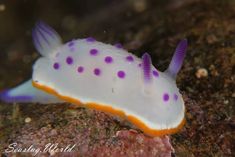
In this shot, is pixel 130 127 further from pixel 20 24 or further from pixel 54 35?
pixel 20 24

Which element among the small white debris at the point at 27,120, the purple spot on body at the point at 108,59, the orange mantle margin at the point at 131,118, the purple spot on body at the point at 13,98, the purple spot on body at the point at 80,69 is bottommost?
the purple spot on body at the point at 13,98

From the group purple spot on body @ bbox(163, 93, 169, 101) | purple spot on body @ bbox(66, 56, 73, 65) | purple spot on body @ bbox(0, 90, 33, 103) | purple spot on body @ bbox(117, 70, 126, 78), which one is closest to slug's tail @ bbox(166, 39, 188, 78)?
purple spot on body @ bbox(163, 93, 169, 101)

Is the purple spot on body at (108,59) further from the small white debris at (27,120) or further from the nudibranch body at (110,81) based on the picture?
the small white debris at (27,120)

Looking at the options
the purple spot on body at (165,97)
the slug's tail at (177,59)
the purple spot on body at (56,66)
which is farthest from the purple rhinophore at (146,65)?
the purple spot on body at (56,66)

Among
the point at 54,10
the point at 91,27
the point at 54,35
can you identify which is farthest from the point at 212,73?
the point at 54,10

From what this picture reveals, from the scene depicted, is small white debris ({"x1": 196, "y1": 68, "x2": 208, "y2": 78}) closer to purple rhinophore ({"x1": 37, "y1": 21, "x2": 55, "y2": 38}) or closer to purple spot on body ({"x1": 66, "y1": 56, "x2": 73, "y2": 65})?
purple spot on body ({"x1": 66, "y1": 56, "x2": 73, "y2": 65})

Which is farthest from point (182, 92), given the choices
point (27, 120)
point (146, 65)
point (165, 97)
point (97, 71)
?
point (27, 120)

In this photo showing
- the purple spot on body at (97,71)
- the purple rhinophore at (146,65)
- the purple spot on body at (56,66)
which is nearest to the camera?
the purple rhinophore at (146,65)
